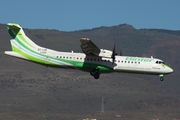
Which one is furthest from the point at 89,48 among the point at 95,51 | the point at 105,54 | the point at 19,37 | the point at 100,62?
the point at 19,37

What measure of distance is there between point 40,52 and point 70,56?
4963 millimetres

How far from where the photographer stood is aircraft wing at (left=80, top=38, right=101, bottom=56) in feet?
239

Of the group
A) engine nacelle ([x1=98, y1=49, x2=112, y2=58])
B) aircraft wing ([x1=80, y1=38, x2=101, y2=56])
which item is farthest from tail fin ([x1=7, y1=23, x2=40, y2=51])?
engine nacelle ([x1=98, y1=49, x2=112, y2=58])

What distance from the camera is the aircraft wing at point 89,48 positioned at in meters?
72.9

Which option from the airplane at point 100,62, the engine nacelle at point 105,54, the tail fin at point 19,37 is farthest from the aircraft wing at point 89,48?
the tail fin at point 19,37

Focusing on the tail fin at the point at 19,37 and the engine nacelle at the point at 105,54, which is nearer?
the engine nacelle at the point at 105,54

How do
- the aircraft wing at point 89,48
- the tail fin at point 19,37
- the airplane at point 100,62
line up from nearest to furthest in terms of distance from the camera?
the aircraft wing at point 89,48, the airplane at point 100,62, the tail fin at point 19,37

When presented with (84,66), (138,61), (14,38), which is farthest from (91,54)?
(14,38)

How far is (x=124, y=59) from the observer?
251ft

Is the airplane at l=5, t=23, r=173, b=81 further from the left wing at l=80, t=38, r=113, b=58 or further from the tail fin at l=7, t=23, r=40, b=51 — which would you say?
the tail fin at l=7, t=23, r=40, b=51

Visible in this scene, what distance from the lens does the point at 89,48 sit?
74.7 meters

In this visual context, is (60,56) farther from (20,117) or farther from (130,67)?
(20,117)

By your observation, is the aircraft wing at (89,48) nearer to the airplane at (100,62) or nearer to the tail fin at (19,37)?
the airplane at (100,62)

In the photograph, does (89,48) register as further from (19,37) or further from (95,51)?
(19,37)
